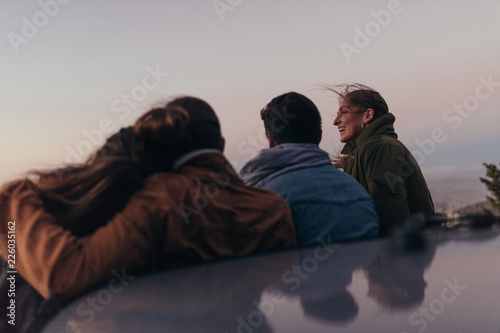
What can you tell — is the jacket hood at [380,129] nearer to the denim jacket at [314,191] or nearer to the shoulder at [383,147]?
the shoulder at [383,147]

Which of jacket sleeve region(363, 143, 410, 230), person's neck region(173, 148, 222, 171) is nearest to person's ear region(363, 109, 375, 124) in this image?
jacket sleeve region(363, 143, 410, 230)

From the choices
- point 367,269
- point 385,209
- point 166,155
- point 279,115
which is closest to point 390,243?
point 367,269

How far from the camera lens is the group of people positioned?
1.53m

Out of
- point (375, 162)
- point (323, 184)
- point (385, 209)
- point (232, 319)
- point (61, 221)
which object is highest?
point (61, 221)

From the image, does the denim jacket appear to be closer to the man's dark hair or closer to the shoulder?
the man's dark hair

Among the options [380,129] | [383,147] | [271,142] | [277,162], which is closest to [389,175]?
[383,147]

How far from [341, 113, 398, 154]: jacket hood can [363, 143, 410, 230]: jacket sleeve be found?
0.73ft

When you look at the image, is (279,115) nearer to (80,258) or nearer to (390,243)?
(390,243)

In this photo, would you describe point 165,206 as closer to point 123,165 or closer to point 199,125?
point 123,165

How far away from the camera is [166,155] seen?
194cm

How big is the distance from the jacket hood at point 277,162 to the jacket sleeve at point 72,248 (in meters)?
1.15

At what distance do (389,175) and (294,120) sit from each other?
145 centimetres

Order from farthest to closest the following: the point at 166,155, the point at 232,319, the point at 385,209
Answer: the point at 385,209, the point at 166,155, the point at 232,319

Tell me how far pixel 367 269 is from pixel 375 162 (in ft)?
9.13
